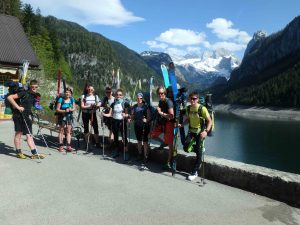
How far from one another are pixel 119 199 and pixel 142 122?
10.8 ft

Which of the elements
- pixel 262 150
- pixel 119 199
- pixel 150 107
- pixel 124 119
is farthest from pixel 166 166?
pixel 262 150

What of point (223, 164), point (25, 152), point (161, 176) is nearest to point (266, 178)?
point (223, 164)

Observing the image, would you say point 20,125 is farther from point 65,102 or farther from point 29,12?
point 29,12

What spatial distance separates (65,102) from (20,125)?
1.95 meters

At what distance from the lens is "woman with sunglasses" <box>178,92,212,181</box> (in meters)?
8.25

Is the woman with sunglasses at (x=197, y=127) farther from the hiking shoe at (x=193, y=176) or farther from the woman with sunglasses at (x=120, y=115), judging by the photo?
the woman with sunglasses at (x=120, y=115)

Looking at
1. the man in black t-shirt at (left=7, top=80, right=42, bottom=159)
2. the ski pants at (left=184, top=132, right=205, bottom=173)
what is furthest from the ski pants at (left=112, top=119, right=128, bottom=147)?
the ski pants at (left=184, top=132, right=205, bottom=173)

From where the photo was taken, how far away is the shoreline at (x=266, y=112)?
373ft

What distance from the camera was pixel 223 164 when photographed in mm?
8078

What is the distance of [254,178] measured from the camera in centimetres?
741

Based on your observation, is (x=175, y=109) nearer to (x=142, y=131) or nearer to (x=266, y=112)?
(x=142, y=131)

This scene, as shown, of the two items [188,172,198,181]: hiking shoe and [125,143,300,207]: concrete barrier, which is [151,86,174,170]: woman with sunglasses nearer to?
[125,143,300,207]: concrete barrier

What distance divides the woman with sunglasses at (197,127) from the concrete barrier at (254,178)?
1.05 feet

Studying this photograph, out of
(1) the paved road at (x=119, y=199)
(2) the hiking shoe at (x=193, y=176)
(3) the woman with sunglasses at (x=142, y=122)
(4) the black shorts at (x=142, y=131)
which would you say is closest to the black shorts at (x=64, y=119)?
(1) the paved road at (x=119, y=199)
